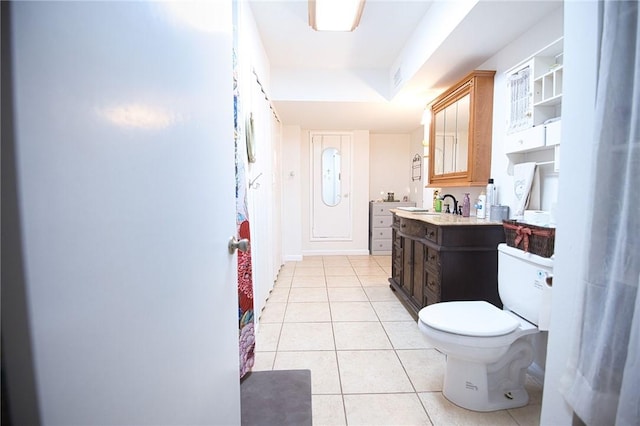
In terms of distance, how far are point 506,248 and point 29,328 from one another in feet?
6.15

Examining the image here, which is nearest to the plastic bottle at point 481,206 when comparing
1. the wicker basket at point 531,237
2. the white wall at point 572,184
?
the wicker basket at point 531,237

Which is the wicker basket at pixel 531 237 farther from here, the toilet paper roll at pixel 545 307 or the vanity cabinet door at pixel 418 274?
the vanity cabinet door at pixel 418 274

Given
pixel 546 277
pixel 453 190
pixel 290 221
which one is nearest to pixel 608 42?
pixel 546 277

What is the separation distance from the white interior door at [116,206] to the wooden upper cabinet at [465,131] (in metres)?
2.15

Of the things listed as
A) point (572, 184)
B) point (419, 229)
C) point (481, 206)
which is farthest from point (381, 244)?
point (572, 184)

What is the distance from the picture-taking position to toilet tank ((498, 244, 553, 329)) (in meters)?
1.35

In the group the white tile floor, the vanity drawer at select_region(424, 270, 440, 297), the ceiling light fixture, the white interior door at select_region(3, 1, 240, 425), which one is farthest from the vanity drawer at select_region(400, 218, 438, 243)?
the white interior door at select_region(3, 1, 240, 425)

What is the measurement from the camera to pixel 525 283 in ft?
4.85

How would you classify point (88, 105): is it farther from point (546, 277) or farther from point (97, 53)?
point (546, 277)

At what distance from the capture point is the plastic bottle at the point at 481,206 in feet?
7.57

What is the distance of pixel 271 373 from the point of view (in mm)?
1759

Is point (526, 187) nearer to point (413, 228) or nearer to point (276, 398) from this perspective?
point (413, 228)

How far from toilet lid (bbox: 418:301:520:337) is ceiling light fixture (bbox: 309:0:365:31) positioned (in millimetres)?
2027

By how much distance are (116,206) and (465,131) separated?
261 cm
